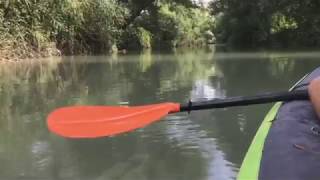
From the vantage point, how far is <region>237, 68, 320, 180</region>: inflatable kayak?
215 centimetres

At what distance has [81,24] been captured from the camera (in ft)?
70.0

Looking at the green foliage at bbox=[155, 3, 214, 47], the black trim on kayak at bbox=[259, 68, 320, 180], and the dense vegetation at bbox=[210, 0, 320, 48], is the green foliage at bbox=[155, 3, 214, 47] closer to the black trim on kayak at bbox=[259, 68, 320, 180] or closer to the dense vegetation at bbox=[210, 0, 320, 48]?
the dense vegetation at bbox=[210, 0, 320, 48]

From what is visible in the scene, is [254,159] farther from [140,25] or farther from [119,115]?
[140,25]

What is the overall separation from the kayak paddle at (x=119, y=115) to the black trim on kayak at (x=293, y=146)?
0.53 feet

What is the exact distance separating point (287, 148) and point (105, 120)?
114 centimetres

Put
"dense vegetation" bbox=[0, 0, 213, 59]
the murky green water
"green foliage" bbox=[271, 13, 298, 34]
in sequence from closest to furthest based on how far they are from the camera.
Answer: the murky green water, "dense vegetation" bbox=[0, 0, 213, 59], "green foliage" bbox=[271, 13, 298, 34]

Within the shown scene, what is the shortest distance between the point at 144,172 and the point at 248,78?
6439 millimetres

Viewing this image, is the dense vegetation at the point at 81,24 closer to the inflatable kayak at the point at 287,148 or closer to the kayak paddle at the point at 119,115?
the kayak paddle at the point at 119,115

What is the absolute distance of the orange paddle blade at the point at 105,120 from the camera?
316cm

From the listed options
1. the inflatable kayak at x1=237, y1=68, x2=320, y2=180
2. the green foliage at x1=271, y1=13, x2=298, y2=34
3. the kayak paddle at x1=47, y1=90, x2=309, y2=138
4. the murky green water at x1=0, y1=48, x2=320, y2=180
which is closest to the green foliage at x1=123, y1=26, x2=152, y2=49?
the green foliage at x1=271, y1=13, x2=298, y2=34

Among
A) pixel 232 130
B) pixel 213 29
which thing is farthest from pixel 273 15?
pixel 232 130

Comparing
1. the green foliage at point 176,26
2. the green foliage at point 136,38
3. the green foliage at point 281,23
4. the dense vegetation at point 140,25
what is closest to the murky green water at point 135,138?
the dense vegetation at point 140,25

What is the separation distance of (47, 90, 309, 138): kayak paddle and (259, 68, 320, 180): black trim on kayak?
0.53 ft

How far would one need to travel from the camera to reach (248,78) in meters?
10.3
